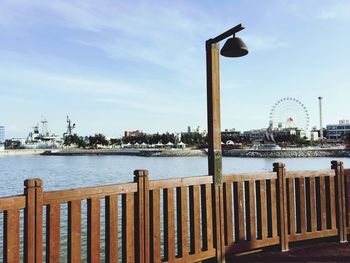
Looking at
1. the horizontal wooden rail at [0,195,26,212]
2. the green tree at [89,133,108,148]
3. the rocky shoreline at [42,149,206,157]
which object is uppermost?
the green tree at [89,133,108,148]

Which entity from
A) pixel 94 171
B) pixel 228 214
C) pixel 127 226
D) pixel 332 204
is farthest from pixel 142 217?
pixel 94 171

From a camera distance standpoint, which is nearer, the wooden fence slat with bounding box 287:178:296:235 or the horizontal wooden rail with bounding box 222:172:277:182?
the horizontal wooden rail with bounding box 222:172:277:182

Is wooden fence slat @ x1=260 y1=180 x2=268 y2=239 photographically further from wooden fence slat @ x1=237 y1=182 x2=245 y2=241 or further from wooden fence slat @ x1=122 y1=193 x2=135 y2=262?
wooden fence slat @ x1=122 y1=193 x2=135 y2=262

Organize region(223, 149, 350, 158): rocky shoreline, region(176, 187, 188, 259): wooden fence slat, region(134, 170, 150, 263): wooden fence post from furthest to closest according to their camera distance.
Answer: region(223, 149, 350, 158): rocky shoreline, region(176, 187, 188, 259): wooden fence slat, region(134, 170, 150, 263): wooden fence post

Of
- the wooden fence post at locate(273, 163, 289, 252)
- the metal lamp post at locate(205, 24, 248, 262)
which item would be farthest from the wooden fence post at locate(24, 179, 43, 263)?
the wooden fence post at locate(273, 163, 289, 252)

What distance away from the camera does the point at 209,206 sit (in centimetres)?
509

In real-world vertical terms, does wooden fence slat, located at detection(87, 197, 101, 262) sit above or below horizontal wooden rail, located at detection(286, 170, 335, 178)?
below

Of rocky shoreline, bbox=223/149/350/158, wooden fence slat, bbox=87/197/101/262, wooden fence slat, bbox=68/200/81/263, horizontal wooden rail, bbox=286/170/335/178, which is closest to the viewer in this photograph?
wooden fence slat, bbox=68/200/81/263

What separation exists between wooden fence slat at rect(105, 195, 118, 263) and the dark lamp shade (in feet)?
8.59

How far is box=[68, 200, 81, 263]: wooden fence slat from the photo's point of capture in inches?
155

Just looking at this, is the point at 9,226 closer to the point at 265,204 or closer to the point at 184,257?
the point at 184,257

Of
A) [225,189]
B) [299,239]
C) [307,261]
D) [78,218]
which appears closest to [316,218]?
[299,239]

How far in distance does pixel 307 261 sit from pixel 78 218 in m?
3.29

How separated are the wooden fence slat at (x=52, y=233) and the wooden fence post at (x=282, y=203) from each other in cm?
336
